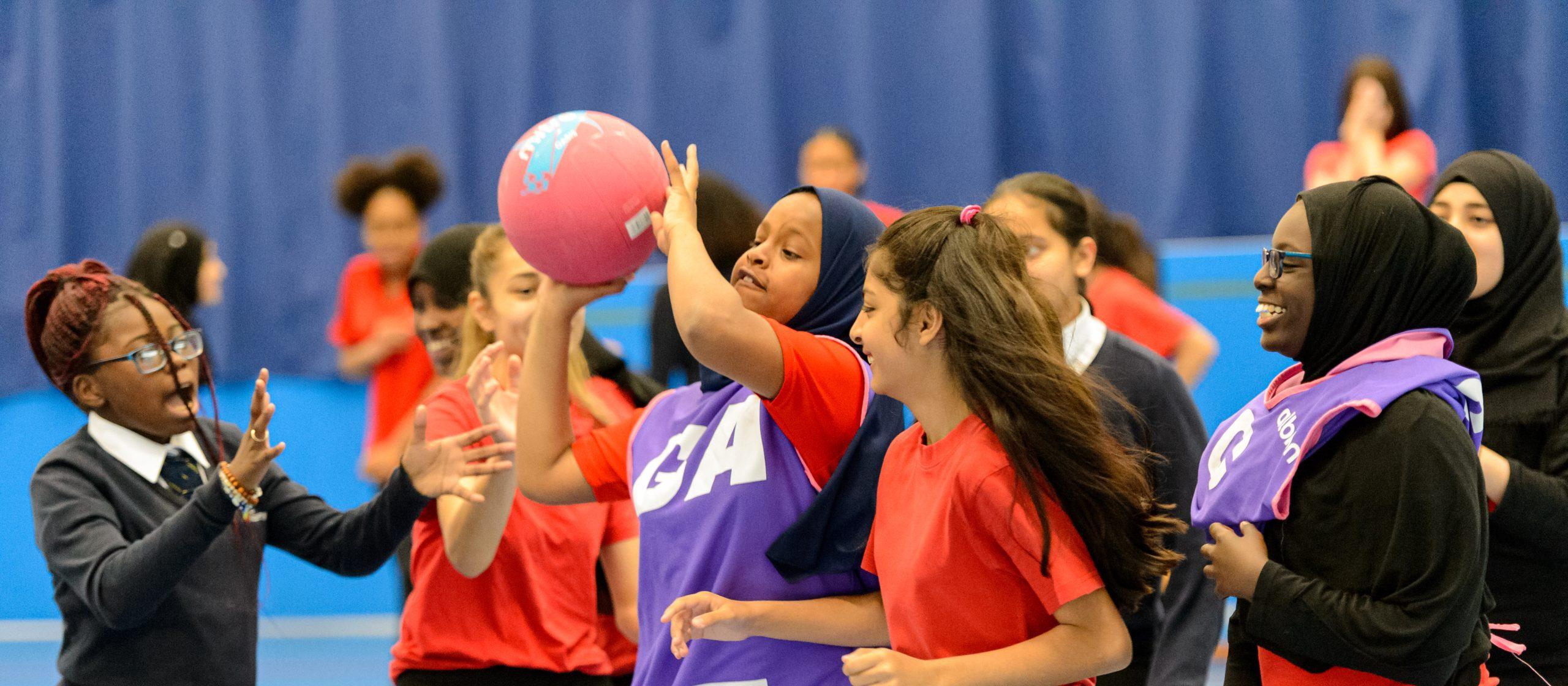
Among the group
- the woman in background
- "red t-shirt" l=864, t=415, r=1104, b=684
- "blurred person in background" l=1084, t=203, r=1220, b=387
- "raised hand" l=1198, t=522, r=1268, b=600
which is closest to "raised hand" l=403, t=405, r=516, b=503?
"red t-shirt" l=864, t=415, r=1104, b=684

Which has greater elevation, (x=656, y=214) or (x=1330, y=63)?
(x=656, y=214)

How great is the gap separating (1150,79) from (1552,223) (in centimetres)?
390

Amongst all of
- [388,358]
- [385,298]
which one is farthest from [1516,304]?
[385,298]

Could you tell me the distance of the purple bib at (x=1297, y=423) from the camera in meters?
1.94

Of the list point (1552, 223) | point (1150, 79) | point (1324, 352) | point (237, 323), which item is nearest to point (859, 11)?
point (1150, 79)

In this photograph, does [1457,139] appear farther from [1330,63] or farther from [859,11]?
[859,11]

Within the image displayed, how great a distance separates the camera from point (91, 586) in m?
2.44

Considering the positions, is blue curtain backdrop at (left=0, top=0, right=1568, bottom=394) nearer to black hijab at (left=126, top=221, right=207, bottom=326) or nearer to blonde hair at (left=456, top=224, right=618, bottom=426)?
black hijab at (left=126, top=221, right=207, bottom=326)

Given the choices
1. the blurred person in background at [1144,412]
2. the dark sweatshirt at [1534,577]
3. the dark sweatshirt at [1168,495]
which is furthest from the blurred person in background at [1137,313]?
the dark sweatshirt at [1534,577]

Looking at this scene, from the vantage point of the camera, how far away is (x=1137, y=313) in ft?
14.7

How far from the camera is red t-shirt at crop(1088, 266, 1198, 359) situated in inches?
175

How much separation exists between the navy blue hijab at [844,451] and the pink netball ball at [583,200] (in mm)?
259

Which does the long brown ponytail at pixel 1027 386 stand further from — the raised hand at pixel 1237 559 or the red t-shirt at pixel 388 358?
the red t-shirt at pixel 388 358

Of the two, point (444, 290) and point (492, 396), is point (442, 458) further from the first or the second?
point (444, 290)
